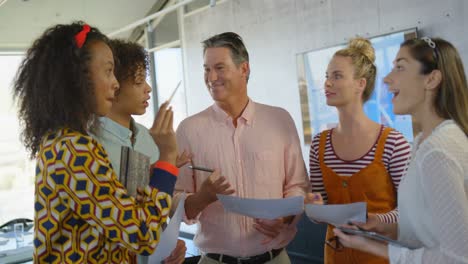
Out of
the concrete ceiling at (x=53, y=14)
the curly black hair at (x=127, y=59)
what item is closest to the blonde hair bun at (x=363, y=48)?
the curly black hair at (x=127, y=59)

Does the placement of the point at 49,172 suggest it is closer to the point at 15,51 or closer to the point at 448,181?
the point at 448,181

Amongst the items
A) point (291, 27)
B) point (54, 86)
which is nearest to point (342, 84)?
point (54, 86)

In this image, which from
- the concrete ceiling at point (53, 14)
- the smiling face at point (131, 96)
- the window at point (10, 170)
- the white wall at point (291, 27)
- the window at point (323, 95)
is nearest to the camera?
the smiling face at point (131, 96)

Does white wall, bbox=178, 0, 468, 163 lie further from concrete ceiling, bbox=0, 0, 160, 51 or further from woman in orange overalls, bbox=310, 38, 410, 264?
woman in orange overalls, bbox=310, 38, 410, 264

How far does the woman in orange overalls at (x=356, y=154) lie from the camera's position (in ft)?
6.45

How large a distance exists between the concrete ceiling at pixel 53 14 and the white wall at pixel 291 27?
1456 millimetres

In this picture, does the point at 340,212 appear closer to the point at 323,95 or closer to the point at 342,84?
the point at 342,84

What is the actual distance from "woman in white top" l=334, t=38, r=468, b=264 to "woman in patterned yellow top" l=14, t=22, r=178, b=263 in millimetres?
765

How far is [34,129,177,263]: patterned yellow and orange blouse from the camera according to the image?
1.13 metres

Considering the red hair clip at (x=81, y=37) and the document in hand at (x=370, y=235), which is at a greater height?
the red hair clip at (x=81, y=37)

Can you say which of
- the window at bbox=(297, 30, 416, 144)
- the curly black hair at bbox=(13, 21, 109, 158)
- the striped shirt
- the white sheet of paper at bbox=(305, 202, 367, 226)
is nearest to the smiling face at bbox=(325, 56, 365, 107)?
the striped shirt

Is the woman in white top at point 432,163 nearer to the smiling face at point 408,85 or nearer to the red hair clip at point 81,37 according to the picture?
the smiling face at point 408,85

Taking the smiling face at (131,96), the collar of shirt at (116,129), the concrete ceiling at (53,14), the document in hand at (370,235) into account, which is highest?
the concrete ceiling at (53,14)

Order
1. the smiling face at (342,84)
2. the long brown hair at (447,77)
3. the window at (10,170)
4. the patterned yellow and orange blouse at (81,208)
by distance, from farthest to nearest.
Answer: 1. the window at (10,170)
2. the smiling face at (342,84)
3. the long brown hair at (447,77)
4. the patterned yellow and orange blouse at (81,208)
